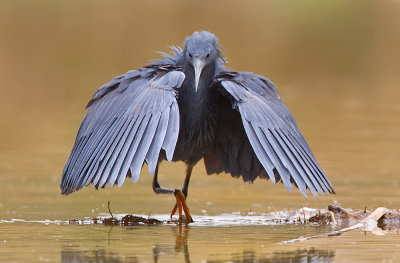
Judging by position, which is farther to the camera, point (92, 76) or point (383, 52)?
point (383, 52)

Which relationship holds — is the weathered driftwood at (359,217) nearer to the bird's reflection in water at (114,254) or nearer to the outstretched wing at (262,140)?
the outstretched wing at (262,140)

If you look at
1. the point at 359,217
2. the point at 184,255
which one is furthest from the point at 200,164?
the point at 184,255

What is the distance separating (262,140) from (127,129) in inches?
38.2

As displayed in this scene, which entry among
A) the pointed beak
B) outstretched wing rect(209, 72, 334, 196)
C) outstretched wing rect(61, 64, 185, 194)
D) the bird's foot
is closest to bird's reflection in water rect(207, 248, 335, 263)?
outstretched wing rect(209, 72, 334, 196)

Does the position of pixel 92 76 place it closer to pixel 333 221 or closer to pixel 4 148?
pixel 4 148

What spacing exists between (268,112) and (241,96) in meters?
0.28

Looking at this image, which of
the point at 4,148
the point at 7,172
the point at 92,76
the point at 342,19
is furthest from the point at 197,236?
the point at 342,19

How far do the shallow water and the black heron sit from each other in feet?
1.38

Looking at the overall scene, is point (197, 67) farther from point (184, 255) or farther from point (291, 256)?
point (291, 256)

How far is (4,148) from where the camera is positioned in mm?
11555

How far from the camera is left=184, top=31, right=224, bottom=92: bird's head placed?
7.40 meters

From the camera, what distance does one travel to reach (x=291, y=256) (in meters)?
5.68

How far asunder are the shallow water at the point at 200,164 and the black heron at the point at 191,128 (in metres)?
0.42

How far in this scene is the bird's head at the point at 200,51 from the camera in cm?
740
